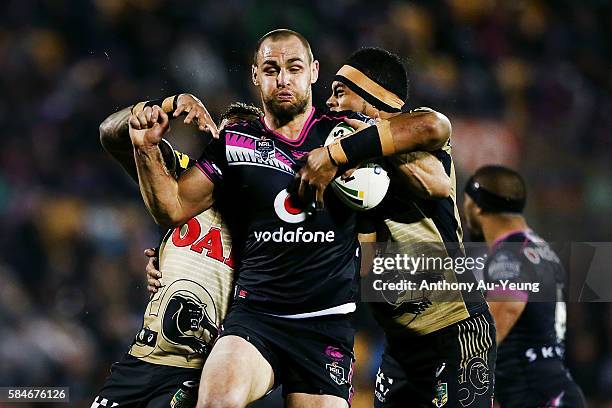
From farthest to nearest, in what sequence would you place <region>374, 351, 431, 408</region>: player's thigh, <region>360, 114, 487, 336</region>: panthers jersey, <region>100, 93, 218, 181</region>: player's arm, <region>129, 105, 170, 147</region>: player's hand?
1. <region>374, 351, 431, 408</region>: player's thigh
2. <region>360, 114, 487, 336</region>: panthers jersey
3. <region>100, 93, 218, 181</region>: player's arm
4. <region>129, 105, 170, 147</region>: player's hand

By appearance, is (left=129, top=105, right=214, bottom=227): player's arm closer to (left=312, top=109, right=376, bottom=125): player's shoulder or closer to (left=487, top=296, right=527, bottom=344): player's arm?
(left=312, top=109, right=376, bottom=125): player's shoulder

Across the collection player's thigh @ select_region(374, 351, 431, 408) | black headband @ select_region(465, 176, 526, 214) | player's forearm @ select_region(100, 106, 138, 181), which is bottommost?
player's thigh @ select_region(374, 351, 431, 408)

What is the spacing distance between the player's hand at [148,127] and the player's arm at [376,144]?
61 centimetres

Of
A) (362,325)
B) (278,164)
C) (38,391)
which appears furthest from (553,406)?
(38,391)

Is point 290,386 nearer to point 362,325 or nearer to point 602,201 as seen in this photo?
point 362,325

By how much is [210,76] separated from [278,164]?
3.39 meters

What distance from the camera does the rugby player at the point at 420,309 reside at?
4.86 m

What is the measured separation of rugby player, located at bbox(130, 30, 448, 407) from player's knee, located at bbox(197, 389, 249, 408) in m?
0.19

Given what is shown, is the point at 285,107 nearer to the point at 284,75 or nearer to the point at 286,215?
the point at 284,75

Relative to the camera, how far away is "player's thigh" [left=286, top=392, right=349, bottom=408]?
14.2 ft

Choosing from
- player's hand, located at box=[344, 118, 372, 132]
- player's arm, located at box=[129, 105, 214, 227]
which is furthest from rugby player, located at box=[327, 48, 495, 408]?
player's arm, located at box=[129, 105, 214, 227]

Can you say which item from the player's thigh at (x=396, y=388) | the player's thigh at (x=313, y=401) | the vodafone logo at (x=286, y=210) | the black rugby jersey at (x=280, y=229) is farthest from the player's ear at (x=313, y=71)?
the player's thigh at (x=396, y=388)

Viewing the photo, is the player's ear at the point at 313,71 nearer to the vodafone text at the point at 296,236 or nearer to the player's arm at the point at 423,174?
the player's arm at the point at 423,174

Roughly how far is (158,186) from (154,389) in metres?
0.98
